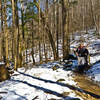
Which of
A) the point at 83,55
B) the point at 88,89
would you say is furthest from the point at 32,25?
the point at 88,89

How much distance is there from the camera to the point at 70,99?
15.0 feet

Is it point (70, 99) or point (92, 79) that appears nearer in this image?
point (70, 99)

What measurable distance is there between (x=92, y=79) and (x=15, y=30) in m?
7.41

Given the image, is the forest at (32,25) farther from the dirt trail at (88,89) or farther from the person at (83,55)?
the dirt trail at (88,89)

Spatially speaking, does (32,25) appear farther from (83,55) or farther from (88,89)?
(88,89)

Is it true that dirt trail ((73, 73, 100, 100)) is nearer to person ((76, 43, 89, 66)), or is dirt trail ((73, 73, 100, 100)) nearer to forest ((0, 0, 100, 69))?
person ((76, 43, 89, 66))

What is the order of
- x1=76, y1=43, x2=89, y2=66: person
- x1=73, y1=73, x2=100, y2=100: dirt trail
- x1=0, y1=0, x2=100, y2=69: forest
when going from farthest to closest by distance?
1. x1=0, y1=0, x2=100, y2=69: forest
2. x1=76, y1=43, x2=89, y2=66: person
3. x1=73, y1=73, x2=100, y2=100: dirt trail

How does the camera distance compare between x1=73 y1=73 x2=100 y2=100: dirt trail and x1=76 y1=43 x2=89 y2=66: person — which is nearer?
x1=73 y1=73 x2=100 y2=100: dirt trail

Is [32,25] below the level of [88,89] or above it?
above

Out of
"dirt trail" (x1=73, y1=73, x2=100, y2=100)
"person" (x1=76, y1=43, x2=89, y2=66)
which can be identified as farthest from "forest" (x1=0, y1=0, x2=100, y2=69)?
"dirt trail" (x1=73, y1=73, x2=100, y2=100)

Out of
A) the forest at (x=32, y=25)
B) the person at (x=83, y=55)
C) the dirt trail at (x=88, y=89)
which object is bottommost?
the dirt trail at (x=88, y=89)

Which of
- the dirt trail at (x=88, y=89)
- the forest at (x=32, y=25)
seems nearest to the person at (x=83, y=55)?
the dirt trail at (x=88, y=89)

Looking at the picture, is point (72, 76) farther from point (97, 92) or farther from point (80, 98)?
point (80, 98)

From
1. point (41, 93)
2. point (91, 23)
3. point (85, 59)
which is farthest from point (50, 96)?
point (91, 23)
